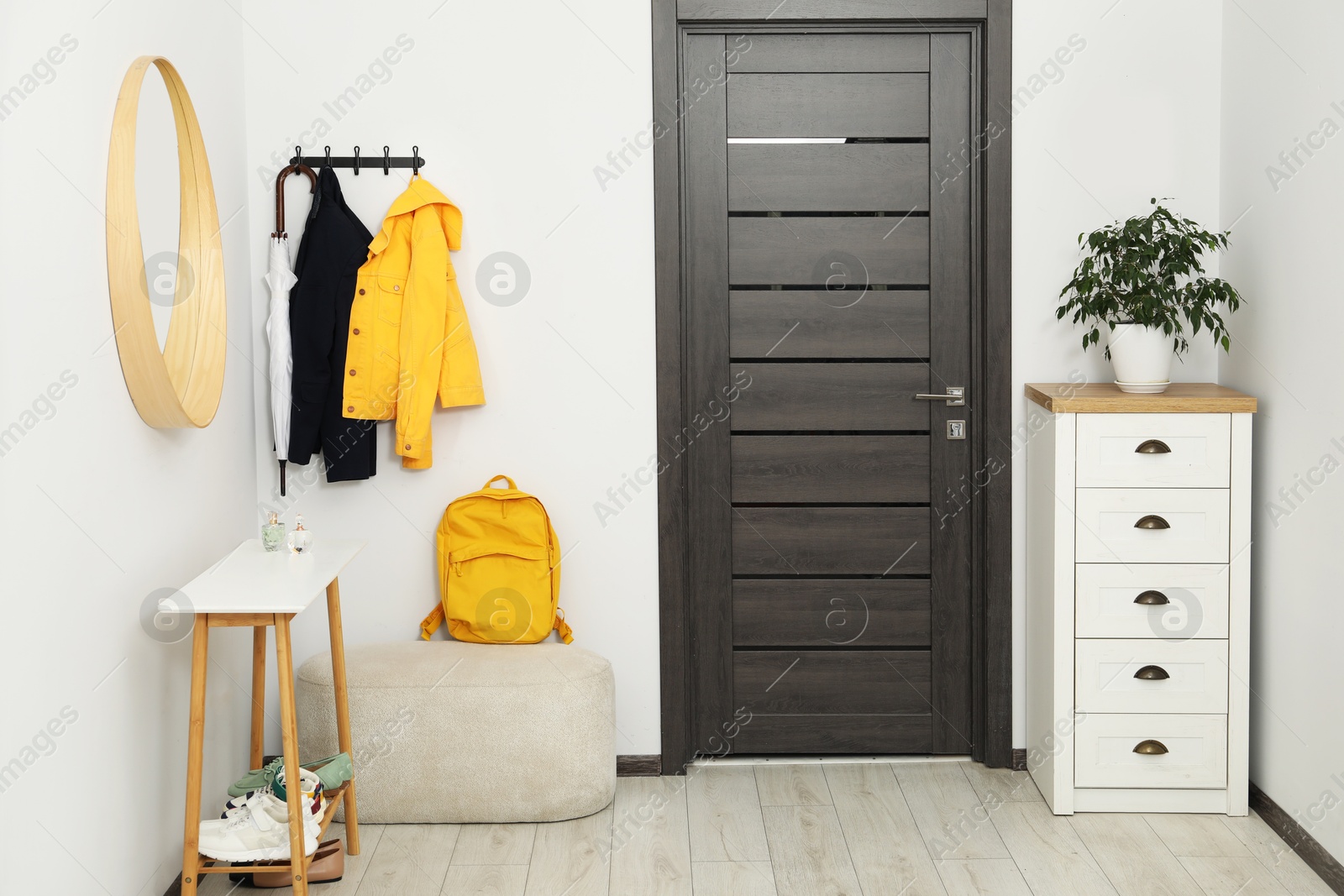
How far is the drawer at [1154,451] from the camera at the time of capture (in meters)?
2.66

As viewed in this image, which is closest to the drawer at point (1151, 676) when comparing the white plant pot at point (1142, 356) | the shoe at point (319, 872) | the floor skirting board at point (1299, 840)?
the floor skirting board at point (1299, 840)

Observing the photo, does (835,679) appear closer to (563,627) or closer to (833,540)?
(833,540)

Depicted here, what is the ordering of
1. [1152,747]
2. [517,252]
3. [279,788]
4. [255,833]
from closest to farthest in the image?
[255,833] < [279,788] < [1152,747] < [517,252]

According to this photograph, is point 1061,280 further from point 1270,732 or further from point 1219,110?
point 1270,732

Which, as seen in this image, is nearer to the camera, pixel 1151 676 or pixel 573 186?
pixel 1151 676

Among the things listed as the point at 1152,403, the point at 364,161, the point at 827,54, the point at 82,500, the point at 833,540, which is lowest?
the point at 833,540

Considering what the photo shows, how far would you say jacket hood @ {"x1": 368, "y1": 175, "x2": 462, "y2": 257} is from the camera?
2.83m

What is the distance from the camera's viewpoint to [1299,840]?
256 centimetres

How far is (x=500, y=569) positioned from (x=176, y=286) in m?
1.08

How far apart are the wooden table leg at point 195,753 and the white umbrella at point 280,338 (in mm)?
849

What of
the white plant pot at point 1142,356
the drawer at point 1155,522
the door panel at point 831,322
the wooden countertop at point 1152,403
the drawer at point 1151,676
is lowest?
the drawer at point 1151,676

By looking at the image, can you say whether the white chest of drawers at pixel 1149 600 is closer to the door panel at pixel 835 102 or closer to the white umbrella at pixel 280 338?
the door panel at pixel 835 102

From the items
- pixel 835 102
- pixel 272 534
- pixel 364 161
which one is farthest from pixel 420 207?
Result: pixel 835 102

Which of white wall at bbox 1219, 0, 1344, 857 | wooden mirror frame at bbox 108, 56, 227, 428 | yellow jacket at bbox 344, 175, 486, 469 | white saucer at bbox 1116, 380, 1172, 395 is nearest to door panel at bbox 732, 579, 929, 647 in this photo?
white saucer at bbox 1116, 380, 1172, 395
